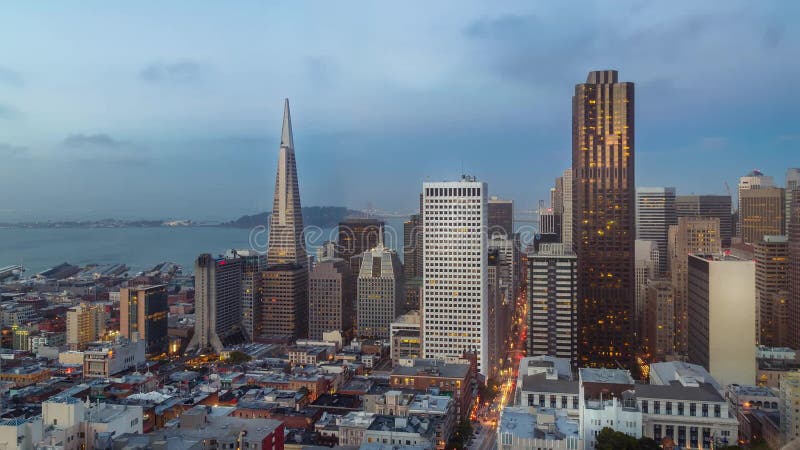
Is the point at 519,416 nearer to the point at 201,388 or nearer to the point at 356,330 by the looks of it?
the point at 201,388

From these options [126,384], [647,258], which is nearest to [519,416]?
[126,384]

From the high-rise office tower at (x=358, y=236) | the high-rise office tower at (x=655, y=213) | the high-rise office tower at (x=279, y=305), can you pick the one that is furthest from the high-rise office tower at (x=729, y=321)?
the high-rise office tower at (x=655, y=213)

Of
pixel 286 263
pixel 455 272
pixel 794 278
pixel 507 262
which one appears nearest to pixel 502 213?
pixel 507 262

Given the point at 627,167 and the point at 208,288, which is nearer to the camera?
the point at 627,167

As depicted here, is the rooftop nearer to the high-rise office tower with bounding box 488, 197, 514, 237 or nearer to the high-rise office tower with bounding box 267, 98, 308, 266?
the high-rise office tower with bounding box 267, 98, 308, 266

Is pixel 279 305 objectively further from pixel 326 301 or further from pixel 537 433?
pixel 537 433

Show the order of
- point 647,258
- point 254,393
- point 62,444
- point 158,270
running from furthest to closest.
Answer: point 158,270
point 647,258
point 254,393
point 62,444

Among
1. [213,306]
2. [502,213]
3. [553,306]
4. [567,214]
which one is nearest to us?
[553,306]
